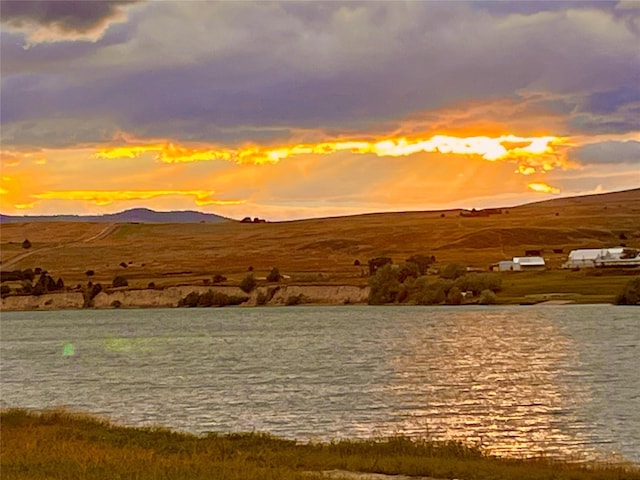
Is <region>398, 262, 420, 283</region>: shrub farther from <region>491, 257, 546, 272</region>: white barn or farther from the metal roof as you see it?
the metal roof

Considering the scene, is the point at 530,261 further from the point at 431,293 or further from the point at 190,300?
the point at 190,300

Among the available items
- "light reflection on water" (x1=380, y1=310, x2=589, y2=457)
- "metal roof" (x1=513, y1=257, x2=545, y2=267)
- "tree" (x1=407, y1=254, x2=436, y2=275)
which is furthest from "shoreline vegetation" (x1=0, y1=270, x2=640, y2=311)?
"light reflection on water" (x1=380, y1=310, x2=589, y2=457)

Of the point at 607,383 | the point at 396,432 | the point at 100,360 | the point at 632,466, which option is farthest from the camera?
the point at 100,360

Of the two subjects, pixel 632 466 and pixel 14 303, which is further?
pixel 14 303

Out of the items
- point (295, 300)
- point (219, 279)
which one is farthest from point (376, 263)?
point (219, 279)

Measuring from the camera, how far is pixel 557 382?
195 feet

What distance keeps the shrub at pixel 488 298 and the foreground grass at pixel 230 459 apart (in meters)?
119

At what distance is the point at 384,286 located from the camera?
164 metres

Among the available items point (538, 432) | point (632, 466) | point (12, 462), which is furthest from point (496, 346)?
point (12, 462)

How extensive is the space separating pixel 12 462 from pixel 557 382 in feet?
128

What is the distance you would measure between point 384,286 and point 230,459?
136540mm

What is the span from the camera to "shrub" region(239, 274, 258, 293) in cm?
17825

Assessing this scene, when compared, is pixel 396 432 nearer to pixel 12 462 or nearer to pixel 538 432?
pixel 538 432

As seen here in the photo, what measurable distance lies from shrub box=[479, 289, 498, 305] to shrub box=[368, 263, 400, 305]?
48.8 ft
